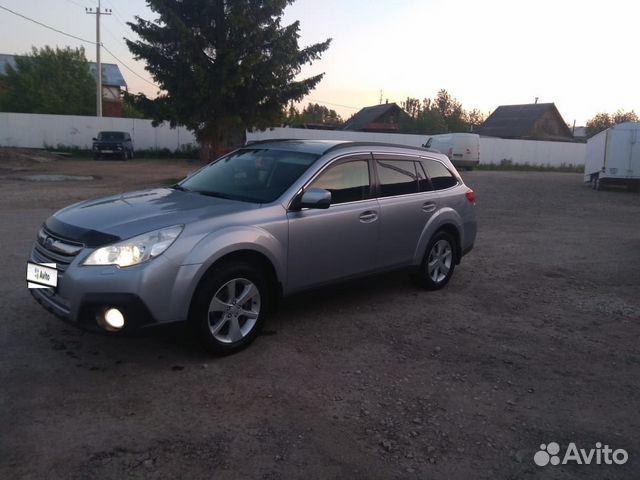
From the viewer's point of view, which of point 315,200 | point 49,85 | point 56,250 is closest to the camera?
point 56,250

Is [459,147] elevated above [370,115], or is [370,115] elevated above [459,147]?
[370,115]

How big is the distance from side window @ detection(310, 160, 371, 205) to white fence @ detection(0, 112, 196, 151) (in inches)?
1246

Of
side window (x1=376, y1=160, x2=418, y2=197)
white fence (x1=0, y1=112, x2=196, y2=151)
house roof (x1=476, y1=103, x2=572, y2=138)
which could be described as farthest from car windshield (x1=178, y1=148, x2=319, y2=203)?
house roof (x1=476, y1=103, x2=572, y2=138)

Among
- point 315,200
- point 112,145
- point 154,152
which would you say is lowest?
point 315,200

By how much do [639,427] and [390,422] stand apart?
1608 millimetres

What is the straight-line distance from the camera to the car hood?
4070 millimetres

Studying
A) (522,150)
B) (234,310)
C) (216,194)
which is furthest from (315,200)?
(522,150)

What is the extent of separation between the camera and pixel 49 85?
51.2 m

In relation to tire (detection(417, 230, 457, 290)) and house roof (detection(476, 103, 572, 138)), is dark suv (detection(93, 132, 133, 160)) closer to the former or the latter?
tire (detection(417, 230, 457, 290))

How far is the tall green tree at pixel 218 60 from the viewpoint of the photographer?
22125mm

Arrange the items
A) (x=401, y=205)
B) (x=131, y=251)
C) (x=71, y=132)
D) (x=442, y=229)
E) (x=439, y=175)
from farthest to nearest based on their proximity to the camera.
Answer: (x=71, y=132), (x=439, y=175), (x=442, y=229), (x=401, y=205), (x=131, y=251)

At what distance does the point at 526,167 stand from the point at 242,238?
1575 inches

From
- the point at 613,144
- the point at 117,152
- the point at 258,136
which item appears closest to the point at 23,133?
the point at 117,152

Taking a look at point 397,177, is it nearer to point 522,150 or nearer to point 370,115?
point 522,150
